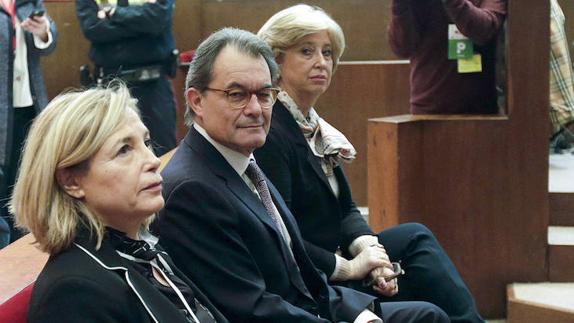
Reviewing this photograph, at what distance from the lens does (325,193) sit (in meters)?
2.87

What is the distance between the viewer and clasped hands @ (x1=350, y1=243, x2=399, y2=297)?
2852 mm

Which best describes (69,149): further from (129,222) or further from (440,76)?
(440,76)

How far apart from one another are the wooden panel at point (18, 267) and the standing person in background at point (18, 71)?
184 cm

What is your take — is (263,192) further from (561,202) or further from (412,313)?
(561,202)

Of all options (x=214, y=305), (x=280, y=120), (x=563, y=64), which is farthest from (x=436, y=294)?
(x=563, y=64)

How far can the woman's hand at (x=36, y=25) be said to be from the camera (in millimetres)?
4191

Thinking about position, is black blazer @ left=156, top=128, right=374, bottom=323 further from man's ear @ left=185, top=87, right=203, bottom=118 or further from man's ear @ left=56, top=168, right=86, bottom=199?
man's ear @ left=56, top=168, right=86, bottom=199

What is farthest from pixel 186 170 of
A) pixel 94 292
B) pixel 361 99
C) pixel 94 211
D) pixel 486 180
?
pixel 361 99

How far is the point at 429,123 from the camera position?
13.3 feet

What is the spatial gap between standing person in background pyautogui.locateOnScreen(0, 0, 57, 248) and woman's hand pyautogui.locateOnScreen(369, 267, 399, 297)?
1888 mm

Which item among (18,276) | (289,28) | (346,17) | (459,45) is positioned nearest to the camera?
(18,276)

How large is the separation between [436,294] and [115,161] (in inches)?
56.3

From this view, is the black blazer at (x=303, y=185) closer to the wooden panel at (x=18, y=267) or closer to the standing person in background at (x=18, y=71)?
the wooden panel at (x=18, y=267)

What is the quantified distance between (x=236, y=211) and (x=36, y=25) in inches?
93.3
